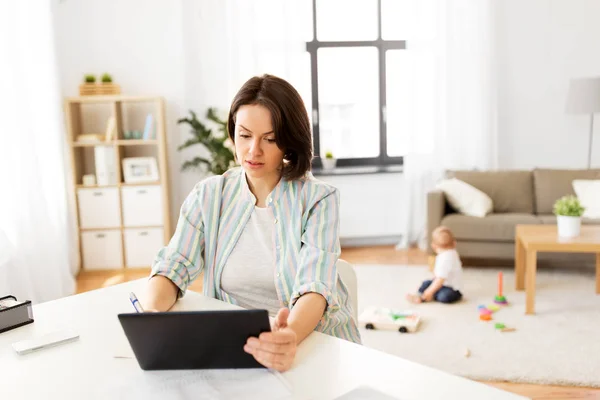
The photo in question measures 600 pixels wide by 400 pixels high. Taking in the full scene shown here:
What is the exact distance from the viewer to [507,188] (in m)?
4.95

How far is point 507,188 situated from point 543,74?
1268mm

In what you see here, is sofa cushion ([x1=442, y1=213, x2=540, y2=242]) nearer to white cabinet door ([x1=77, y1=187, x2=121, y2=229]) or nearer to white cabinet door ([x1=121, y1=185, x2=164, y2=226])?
white cabinet door ([x1=121, y1=185, x2=164, y2=226])

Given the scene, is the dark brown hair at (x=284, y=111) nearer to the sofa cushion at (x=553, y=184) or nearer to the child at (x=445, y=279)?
the child at (x=445, y=279)

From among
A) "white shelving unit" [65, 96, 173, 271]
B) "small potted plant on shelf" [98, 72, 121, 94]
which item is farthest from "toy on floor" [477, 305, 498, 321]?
"small potted plant on shelf" [98, 72, 121, 94]

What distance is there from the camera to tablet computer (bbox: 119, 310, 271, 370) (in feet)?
3.60

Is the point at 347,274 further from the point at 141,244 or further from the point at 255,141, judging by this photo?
the point at 141,244

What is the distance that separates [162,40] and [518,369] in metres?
3.75

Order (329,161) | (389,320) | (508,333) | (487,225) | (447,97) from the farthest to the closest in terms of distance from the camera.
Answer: (329,161)
(447,97)
(487,225)
(389,320)
(508,333)

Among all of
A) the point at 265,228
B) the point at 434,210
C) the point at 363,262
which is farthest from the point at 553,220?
the point at 265,228

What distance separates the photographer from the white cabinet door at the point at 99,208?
4809 mm

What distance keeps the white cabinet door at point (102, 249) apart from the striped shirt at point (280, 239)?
335 centimetres

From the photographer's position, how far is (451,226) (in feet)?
15.0

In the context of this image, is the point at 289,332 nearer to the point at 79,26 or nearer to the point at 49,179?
the point at 49,179

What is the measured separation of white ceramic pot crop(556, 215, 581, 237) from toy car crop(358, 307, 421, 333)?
1037mm
